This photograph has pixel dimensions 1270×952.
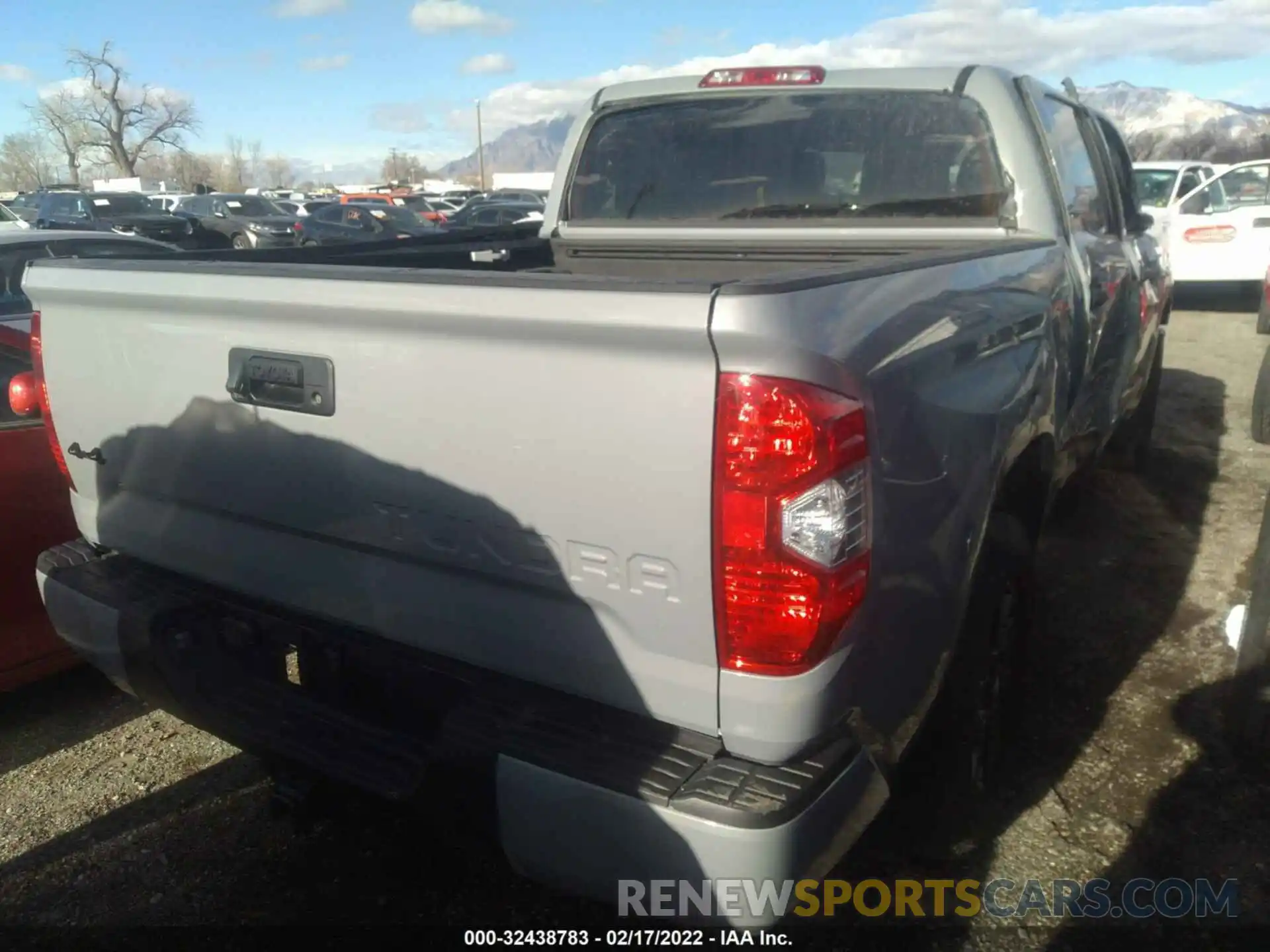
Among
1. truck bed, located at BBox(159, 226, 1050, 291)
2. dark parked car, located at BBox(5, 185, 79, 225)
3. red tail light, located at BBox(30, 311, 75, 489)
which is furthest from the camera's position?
dark parked car, located at BBox(5, 185, 79, 225)

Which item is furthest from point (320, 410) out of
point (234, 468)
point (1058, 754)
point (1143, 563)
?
point (1143, 563)

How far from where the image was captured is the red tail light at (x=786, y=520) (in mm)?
1694

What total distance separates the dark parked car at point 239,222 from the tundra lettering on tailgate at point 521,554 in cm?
1536

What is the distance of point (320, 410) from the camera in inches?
85.7

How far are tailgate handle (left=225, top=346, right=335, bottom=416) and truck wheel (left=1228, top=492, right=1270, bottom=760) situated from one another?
2.71 m

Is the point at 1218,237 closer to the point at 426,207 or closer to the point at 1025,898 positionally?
the point at 1025,898

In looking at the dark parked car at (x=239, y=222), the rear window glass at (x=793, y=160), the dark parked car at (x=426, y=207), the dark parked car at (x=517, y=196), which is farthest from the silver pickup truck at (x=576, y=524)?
the dark parked car at (x=426, y=207)

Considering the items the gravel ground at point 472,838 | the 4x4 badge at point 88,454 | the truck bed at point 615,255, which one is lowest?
the gravel ground at point 472,838

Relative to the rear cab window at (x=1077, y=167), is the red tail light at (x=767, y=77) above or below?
above

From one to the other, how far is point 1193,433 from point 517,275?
6.78 meters

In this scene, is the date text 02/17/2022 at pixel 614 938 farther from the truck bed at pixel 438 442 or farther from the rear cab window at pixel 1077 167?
the rear cab window at pixel 1077 167

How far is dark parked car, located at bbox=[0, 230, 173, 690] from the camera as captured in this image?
132 inches

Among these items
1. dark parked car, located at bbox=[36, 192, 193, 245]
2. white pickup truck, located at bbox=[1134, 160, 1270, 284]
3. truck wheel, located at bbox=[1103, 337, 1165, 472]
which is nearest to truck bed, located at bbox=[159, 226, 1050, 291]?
truck wheel, located at bbox=[1103, 337, 1165, 472]

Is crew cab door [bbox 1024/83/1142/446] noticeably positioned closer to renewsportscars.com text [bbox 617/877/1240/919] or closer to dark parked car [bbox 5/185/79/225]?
renewsportscars.com text [bbox 617/877/1240/919]
